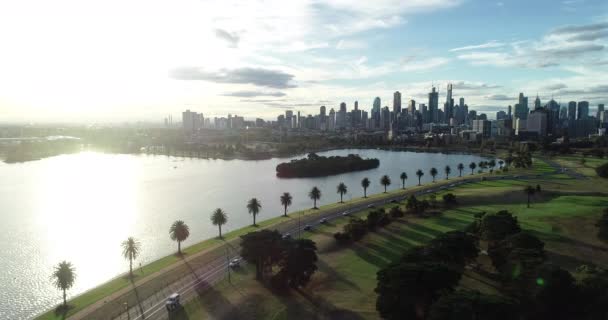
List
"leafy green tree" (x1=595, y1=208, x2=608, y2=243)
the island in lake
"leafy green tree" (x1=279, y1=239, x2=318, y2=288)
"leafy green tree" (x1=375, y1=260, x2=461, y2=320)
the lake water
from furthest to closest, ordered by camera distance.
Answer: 1. the island in lake
2. the lake water
3. "leafy green tree" (x1=595, y1=208, x2=608, y2=243)
4. "leafy green tree" (x1=279, y1=239, x2=318, y2=288)
5. "leafy green tree" (x1=375, y1=260, x2=461, y2=320)

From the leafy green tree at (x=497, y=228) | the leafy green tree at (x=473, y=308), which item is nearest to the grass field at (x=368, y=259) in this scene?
the leafy green tree at (x=497, y=228)

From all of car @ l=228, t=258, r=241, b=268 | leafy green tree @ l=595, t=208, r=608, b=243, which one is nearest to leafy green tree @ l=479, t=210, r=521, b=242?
leafy green tree @ l=595, t=208, r=608, b=243

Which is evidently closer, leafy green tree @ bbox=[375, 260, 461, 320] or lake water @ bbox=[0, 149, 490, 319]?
leafy green tree @ bbox=[375, 260, 461, 320]

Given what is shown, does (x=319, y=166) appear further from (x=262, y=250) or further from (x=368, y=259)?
(x=262, y=250)

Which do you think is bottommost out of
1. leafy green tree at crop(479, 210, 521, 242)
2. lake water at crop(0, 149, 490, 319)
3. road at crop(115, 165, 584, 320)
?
lake water at crop(0, 149, 490, 319)

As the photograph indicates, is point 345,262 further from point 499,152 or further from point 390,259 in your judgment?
point 499,152

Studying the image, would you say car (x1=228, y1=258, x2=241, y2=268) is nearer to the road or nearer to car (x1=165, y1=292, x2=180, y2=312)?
the road
